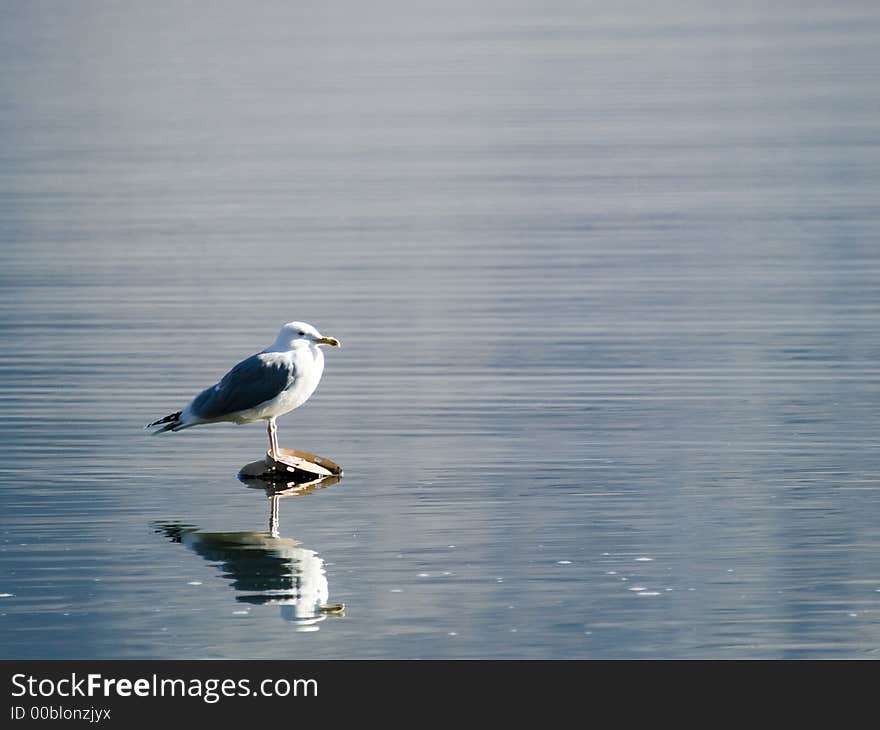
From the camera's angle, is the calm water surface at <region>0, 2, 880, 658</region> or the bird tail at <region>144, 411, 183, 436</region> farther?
the bird tail at <region>144, 411, 183, 436</region>

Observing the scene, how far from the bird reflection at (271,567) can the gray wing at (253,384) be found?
114 centimetres

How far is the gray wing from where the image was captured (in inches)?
611

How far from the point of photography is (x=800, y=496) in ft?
47.4

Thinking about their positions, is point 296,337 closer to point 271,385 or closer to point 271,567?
point 271,385

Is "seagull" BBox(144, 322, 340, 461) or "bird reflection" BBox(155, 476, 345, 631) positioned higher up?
"seagull" BBox(144, 322, 340, 461)

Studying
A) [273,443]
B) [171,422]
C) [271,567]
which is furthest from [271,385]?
[271,567]

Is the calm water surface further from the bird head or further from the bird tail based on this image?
the bird head

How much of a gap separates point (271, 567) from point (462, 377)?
6452 millimetres

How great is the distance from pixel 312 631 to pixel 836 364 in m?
9.05

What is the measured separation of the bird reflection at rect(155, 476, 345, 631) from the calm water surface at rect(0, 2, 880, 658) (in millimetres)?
34

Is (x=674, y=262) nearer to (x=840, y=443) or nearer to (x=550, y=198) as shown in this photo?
(x=550, y=198)

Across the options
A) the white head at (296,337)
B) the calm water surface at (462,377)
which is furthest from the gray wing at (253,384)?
the calm water surface at (462,377)

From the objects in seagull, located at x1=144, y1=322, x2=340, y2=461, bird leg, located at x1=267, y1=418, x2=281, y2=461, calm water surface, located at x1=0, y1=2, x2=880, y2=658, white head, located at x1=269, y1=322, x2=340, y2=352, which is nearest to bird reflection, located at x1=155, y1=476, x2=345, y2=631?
calm water surface, located at x1=0, y1=2, x2=880, y2=658

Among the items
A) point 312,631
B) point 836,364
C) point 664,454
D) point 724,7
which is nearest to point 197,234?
point 836,364
